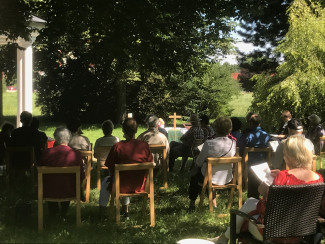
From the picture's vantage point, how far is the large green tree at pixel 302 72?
1988cm

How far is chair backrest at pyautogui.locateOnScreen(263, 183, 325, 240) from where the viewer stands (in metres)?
4.04

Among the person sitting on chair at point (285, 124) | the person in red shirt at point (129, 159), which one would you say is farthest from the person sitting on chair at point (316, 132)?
the person in red shirt at point (129, 159)

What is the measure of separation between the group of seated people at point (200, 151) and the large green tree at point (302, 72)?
409 inches

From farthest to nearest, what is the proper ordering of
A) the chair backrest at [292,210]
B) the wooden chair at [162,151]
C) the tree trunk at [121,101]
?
the tree trunk at [121,101] < the wooden chair at [162,151] < the chair backrest at [292,210]

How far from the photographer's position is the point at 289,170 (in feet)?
14.1

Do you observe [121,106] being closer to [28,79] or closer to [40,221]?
[28,79]

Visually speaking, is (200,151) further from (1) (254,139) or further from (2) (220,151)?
(1) (254,139)

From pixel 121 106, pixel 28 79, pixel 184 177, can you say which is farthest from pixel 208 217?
pixel 121 106

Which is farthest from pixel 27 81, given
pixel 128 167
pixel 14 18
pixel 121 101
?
pixel 121 101

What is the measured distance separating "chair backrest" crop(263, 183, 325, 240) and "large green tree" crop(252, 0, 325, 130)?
15816mm

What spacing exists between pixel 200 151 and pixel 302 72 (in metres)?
14.5

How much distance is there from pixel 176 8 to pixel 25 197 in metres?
5.60

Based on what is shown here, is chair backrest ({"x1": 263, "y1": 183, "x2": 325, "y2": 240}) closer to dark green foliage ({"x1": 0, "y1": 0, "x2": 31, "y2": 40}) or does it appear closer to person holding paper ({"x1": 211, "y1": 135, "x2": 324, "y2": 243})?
person holding paper ({"x1": 211, "y1": 135, "x2": 324, "y2": 243})

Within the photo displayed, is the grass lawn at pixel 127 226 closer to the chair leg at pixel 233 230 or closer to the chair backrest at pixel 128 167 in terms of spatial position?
the chair backrest at pixel 128 167
